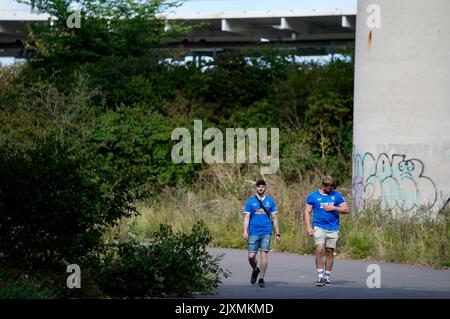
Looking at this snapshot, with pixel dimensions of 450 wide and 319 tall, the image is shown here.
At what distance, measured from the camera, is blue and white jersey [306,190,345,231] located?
1677 centimetres

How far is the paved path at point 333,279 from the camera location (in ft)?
49.5

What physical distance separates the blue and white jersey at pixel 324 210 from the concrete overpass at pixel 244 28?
34.2 metres

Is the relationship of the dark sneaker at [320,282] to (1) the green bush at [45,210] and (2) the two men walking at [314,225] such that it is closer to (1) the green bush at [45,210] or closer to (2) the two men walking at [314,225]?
(2) the two men walking at [314,225]

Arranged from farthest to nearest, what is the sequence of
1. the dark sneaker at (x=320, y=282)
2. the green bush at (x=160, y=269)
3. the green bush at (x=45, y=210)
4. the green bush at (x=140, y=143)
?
1. the green bush at (x=140, y=143)
2. the dark sneaker at (x=320, y=282)
3. the green bush at (x=160, y=269)
4. the green bush at (x=45, y=210)

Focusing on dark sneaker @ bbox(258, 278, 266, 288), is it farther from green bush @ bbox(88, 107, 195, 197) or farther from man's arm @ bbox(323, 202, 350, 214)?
green bush @ bbox(88, 107, 195, 197)

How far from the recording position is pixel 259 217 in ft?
54.5

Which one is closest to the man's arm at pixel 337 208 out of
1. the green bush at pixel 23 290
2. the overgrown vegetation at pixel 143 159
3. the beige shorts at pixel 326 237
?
the beige shorts at pixel 326 237

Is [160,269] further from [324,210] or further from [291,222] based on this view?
[291,222]

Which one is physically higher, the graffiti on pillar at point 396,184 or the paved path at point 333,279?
the graffiti on pillar at point 396,184

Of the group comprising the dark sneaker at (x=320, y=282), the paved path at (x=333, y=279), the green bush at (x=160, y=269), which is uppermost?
the green bush at (x=160, y=269)

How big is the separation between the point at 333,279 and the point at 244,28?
40643mm

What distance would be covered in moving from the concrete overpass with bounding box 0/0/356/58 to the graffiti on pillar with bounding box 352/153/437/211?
26705 millimetres

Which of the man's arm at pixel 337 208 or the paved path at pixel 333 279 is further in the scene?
the man's arm at pixel 337 208

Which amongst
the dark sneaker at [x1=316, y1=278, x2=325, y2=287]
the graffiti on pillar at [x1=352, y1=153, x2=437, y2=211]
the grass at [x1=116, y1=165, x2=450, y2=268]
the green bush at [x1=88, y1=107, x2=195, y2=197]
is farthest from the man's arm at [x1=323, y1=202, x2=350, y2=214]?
the green bush at [x1=88, y1=107, x2=195, y2=197]
